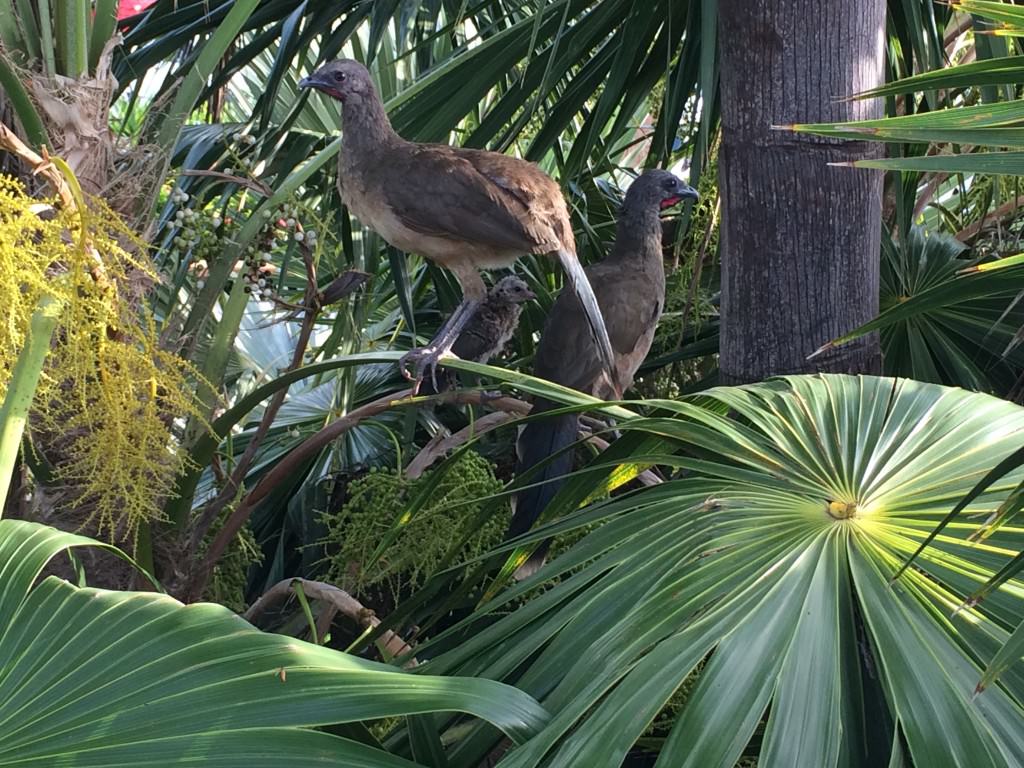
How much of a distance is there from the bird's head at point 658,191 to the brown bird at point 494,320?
0.39 m

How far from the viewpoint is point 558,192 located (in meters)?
2.62

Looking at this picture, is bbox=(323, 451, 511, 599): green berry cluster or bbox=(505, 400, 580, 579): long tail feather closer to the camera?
bbox=(323, 451, 511, 599): green berry cluster

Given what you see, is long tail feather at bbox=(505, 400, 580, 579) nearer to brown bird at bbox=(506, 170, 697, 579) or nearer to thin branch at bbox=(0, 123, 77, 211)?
brown bird at bbox=(506, 170, 697, 579)

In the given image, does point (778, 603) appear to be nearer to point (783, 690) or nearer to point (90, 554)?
point (783, 690)

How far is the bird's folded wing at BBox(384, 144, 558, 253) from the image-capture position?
2512 millimetres

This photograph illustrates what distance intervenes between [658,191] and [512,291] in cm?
49

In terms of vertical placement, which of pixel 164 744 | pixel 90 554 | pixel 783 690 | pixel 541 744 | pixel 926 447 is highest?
pixel 926 447

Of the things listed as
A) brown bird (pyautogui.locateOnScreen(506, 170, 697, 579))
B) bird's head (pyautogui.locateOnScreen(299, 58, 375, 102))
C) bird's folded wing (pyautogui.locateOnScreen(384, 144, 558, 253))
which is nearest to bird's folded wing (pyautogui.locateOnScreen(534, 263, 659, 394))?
brown bird (pyautogui.locateOnScreen(506, 170, 697, 579))

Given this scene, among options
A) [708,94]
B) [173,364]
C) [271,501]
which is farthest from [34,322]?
[271,501]

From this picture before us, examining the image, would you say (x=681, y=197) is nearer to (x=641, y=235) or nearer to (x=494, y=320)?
(x=641, y=235)

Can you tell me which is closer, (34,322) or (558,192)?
(34,322)

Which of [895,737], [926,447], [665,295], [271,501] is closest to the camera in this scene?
[895,737]

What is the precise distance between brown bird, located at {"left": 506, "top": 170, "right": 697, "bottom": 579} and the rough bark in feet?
2.18

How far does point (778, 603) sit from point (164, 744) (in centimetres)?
59
